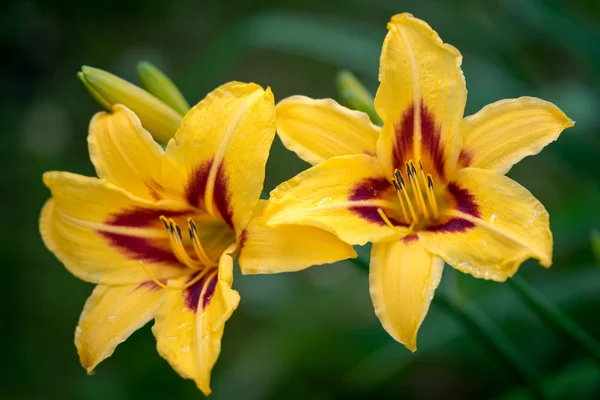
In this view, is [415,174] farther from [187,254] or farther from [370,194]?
[187,254]

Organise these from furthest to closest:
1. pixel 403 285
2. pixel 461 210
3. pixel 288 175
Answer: pixel 288 175 < pixel 461 210 < pixel 403 285

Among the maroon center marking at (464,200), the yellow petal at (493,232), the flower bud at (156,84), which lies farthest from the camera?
the flower bud at (156,84)

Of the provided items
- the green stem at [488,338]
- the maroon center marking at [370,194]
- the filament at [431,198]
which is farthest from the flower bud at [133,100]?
the green stem at [488,338]

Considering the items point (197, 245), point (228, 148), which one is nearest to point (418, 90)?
point (228, 148)

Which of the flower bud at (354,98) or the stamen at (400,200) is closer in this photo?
the stamen at (400,200)

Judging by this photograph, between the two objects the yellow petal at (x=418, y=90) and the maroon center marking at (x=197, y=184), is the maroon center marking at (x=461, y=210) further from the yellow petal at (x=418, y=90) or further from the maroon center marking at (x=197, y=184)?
the maroon center marking at (x=197, y=184)

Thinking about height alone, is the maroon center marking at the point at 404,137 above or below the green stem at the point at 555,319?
above

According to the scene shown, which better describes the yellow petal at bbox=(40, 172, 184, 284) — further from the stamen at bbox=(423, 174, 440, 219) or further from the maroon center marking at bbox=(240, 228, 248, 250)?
the stamen at bbox=(423, 174, 440, 219)

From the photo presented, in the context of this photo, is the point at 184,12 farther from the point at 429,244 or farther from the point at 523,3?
the point at 429,244

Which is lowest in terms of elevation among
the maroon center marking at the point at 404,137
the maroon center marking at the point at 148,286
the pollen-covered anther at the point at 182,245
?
the maroon center marking at the point at 148,286
